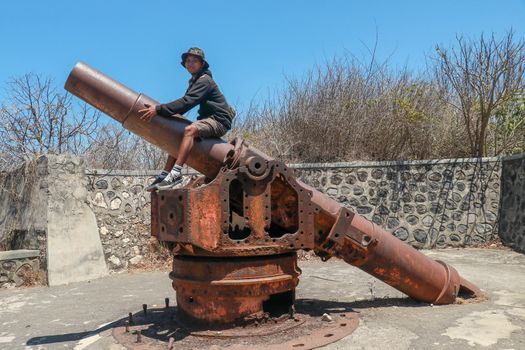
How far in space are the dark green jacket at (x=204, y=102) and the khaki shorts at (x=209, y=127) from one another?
7cm

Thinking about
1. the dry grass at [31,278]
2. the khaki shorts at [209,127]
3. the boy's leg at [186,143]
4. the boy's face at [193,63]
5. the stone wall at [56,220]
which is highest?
the boy's face at [193,63]

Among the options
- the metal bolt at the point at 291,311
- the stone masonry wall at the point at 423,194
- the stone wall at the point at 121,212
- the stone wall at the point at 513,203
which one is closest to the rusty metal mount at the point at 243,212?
the metal bolt at the point at 291,311

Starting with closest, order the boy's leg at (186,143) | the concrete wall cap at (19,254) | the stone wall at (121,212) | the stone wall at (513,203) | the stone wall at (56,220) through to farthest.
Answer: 1. the boy's leg at (186,143)
2. the concrete wall cap at (19,254)
3. the stone wall at (56,220)
4. the stone wall at (121,212)
5. the stone wall at (513,203)

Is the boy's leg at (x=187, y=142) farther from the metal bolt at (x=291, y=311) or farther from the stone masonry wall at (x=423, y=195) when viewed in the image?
the stone masonry wall at (x=423, y=195)

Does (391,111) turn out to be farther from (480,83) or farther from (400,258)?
(400,258)

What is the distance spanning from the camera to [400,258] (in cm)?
523

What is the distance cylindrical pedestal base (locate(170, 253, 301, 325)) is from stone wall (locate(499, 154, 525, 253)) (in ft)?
23.7

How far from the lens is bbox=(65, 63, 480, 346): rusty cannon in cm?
413

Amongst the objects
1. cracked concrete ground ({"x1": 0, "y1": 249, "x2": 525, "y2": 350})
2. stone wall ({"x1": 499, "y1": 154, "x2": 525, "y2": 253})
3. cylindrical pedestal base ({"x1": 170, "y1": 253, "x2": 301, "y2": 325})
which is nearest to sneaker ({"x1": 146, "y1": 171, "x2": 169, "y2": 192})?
cylindrical pedestal base ({"x1": 170, "y1": 253, "x2": 301, "y2": 325})

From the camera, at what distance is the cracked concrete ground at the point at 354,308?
14.5 feet

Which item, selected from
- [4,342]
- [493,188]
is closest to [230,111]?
[4,342]

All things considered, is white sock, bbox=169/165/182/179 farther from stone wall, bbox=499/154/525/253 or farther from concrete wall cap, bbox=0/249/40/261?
stone wall, bbox=499/154/525/253

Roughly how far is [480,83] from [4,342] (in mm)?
11064

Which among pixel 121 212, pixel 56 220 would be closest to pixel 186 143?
pixel 56 220
